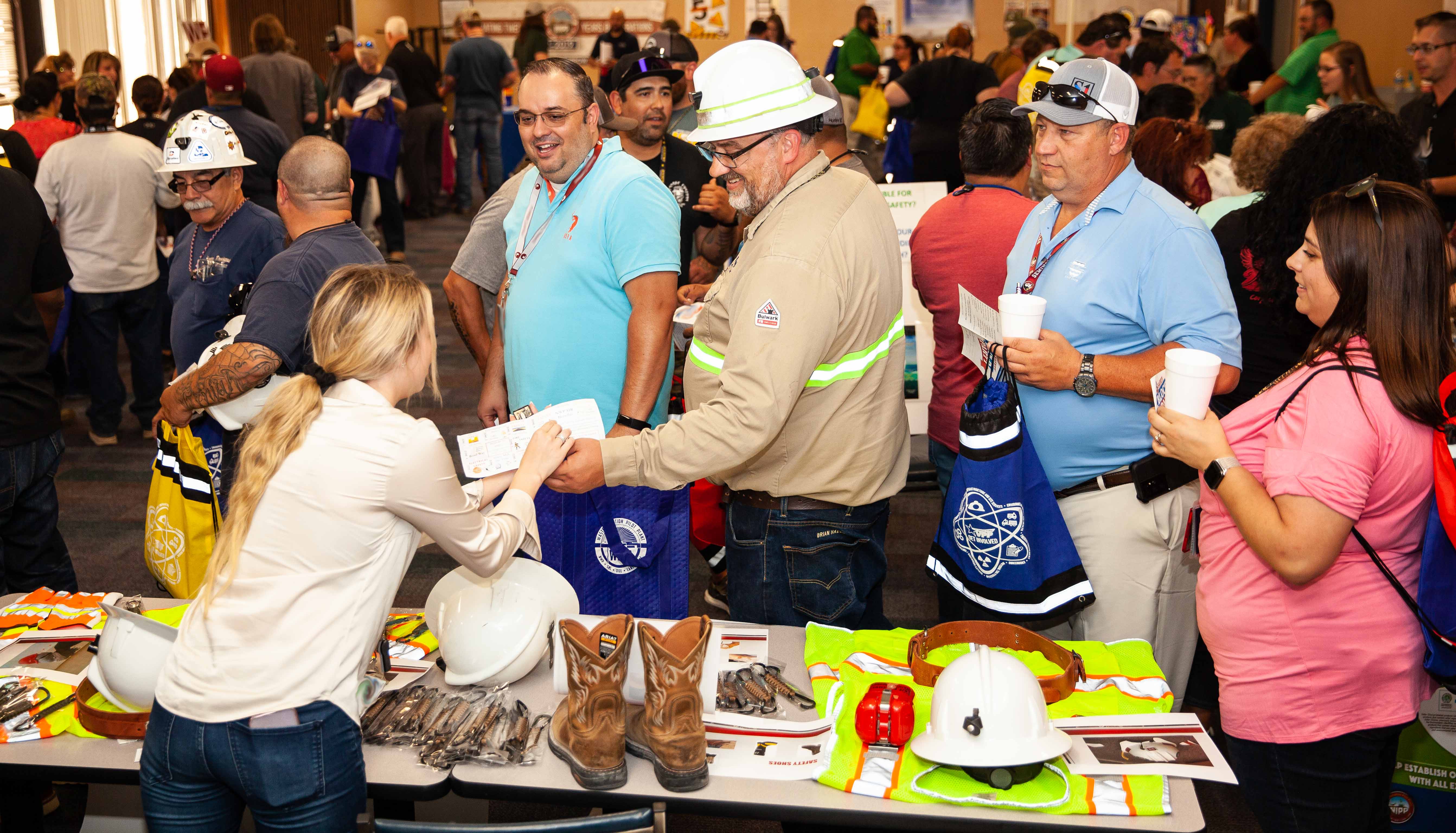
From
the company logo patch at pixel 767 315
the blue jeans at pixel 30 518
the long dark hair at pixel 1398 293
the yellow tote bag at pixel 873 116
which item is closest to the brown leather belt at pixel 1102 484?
the long dark hair at pixel 1398 293

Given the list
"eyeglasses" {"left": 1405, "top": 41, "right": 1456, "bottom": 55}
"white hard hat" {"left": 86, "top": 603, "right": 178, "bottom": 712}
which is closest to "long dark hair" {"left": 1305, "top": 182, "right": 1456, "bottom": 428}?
"white hard hat" {"left": 86, "top": 603, "right": 178, "bottom": 712}

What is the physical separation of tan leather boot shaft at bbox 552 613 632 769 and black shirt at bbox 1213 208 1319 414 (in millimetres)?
1985

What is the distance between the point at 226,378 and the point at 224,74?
3.85 meters

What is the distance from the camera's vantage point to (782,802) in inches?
68.4

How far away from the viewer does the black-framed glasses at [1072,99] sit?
242cm

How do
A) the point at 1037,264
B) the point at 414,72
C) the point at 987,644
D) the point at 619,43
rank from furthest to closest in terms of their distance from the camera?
the point at 619,43, the point at 414,72, the point at 1037,264, the point at 987,644

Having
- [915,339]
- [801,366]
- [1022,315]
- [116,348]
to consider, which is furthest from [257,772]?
[116,348]

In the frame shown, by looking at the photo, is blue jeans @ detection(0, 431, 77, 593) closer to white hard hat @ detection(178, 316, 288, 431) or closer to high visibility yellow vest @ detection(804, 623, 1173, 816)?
white hard hat @ detection(178, 316, 288, 431)

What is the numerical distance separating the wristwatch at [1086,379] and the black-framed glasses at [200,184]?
8.59 feet

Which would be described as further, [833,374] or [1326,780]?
[833,374]

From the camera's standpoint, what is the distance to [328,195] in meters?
3.04

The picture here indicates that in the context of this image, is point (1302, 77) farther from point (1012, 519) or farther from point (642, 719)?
point (642, 719)

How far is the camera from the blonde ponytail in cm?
175

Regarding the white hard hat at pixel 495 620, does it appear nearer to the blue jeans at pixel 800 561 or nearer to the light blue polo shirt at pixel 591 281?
the blue jeans at pixel 800 561
